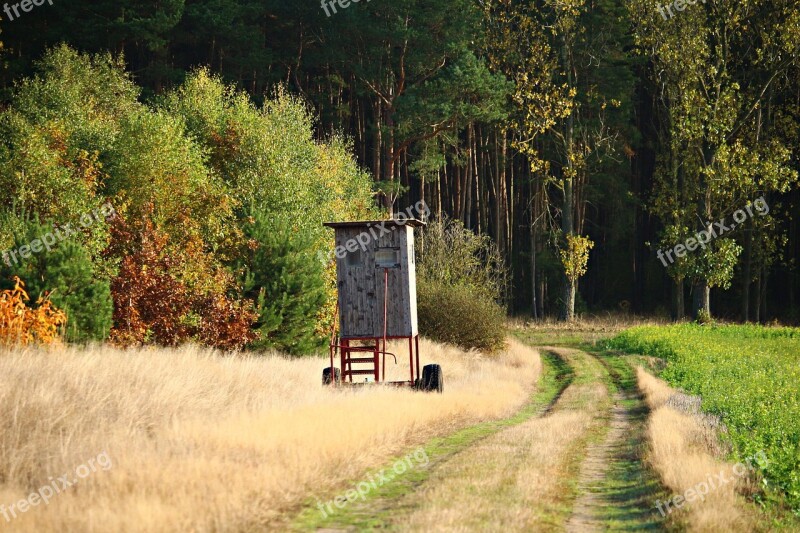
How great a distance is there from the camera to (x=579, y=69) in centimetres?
5891

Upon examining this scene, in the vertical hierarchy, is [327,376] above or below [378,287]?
below

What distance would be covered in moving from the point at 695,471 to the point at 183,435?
7.38 m

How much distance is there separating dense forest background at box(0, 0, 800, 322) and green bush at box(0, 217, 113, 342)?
22069mm

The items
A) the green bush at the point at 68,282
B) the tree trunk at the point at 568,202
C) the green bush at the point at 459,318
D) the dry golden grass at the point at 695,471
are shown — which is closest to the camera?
the dry golden grass at the point at 695,471

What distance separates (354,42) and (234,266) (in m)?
24.7

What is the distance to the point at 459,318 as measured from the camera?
3684cm

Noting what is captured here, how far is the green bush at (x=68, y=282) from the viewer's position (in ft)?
75.8

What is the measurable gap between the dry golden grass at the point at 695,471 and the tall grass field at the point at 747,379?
1.62ft

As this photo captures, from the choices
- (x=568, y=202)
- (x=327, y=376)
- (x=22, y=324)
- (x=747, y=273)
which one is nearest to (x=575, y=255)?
(x=568, y=202)

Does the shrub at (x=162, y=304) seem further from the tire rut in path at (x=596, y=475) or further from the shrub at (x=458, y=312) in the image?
the tire rut in path at (x=596, y=475)

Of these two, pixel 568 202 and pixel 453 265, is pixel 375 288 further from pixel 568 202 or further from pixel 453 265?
pixel 568 202

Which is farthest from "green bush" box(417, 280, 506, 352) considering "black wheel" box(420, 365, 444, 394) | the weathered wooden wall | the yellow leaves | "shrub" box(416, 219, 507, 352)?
the yellow leaves

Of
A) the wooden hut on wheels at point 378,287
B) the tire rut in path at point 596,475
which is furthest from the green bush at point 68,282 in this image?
the tire rut in path at point 596,475

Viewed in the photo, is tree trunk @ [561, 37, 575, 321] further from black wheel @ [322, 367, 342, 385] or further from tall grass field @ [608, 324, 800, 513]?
black wheel @ [322, 367, 342, 385]
